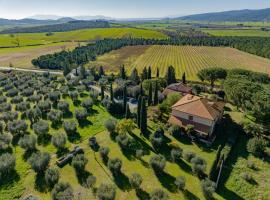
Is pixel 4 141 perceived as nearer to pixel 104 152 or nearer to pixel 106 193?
pixel 104 152

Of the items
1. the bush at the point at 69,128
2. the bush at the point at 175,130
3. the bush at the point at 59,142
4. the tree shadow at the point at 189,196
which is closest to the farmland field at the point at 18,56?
the bush at the point at 69,128

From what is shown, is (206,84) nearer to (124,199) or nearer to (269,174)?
(269,174)

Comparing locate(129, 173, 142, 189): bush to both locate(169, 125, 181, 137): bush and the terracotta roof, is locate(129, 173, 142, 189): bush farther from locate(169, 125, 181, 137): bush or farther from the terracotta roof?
the terracotta roof

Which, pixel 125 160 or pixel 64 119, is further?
pixel 64 119

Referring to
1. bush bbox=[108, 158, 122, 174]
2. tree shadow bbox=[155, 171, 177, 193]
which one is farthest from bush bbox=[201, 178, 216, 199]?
bush bbox=[108, 158, 122, 174]

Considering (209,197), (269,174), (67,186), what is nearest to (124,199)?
(67,186)

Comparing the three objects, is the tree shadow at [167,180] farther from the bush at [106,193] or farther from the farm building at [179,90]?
the farm building at [179,90]
